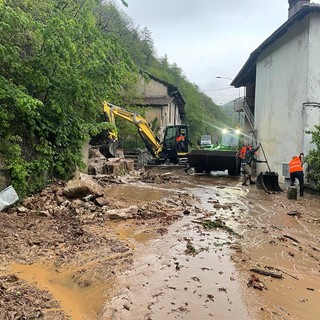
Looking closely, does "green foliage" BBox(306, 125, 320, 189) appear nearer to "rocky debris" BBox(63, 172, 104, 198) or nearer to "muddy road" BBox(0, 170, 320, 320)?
"muddy road" BBox(0, 170, 320, 320)

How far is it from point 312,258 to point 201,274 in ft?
8.20

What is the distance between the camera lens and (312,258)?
6.25 meters

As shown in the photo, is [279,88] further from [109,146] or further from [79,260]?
[79,260]

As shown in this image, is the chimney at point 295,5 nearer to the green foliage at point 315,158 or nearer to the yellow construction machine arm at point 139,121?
the green foliage at point 315,158

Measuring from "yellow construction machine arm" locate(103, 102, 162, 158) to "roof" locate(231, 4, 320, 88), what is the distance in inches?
349

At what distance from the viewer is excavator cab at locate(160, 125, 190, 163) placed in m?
24.8

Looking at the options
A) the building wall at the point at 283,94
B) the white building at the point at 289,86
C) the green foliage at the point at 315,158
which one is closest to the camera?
the green foliage at the point at 315,158

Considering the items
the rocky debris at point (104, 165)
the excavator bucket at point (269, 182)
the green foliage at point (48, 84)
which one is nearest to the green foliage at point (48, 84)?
the green foliage at point (48, 84)

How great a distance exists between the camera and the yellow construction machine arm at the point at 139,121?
19.2m

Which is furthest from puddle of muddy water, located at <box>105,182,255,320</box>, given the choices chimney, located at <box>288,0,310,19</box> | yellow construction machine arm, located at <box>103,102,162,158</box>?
chimney, located at <box>288,0,310,19</box>

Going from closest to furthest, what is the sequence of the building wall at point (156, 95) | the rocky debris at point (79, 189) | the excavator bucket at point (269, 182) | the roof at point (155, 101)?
the rocky debris at point (79, 189)
the excavator bucket at point (269, 182)
the roof at point (155, 101)
the building wall at point (156, 95)

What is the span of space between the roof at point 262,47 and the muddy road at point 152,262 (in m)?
10.4

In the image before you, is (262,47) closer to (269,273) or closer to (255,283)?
(269,273)

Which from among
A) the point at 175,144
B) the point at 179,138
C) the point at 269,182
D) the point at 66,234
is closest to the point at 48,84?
the point at 66,234
